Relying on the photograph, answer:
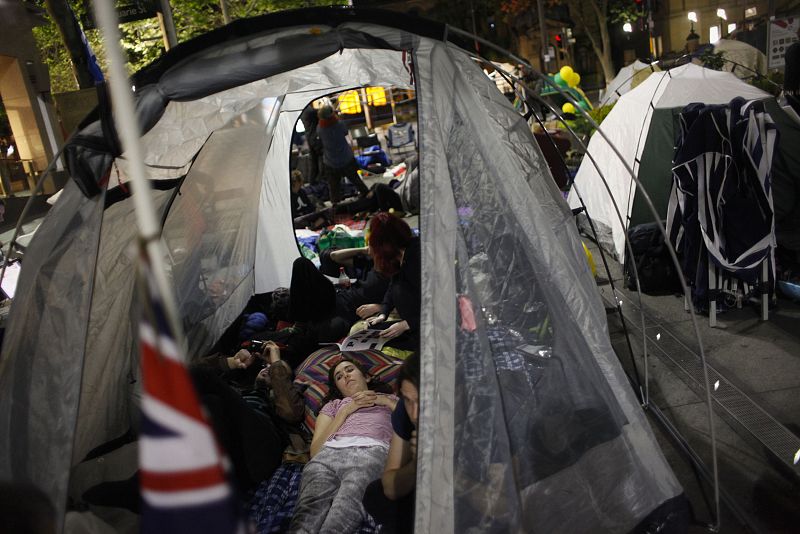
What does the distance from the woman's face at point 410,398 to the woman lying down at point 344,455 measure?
0.59 metres

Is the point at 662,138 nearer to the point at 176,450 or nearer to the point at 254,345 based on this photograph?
the point at 254,345

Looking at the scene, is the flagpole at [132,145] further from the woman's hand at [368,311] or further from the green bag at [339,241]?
the green bag at [339,241]

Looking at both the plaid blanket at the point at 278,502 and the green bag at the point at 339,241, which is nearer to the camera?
the plaid blanket at the point at 278,502

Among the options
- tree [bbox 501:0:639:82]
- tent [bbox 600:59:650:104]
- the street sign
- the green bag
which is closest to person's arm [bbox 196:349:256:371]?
the green bag

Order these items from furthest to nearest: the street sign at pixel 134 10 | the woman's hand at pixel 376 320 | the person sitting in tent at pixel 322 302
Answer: the street sign at pixel 134 10 < the person sitting in tent at pixel 322 302 < the woman's hand at pixel 376 320

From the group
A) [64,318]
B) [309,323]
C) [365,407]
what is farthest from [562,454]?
[309,323]

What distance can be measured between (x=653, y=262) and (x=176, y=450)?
549cm

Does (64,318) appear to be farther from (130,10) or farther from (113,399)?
(130,10)

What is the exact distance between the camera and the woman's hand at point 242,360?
477cm

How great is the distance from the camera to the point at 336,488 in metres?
3.15

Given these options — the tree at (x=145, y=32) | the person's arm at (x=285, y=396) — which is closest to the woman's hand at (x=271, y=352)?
the person's arm at (x=285, y=396)

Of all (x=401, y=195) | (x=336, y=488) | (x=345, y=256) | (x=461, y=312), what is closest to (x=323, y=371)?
(x=336, y=488)

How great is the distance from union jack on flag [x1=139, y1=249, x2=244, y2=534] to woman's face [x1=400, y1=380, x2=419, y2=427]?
154cm

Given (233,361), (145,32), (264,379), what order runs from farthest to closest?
1. (145,32)
2. (233,361)
3. (264,379)
